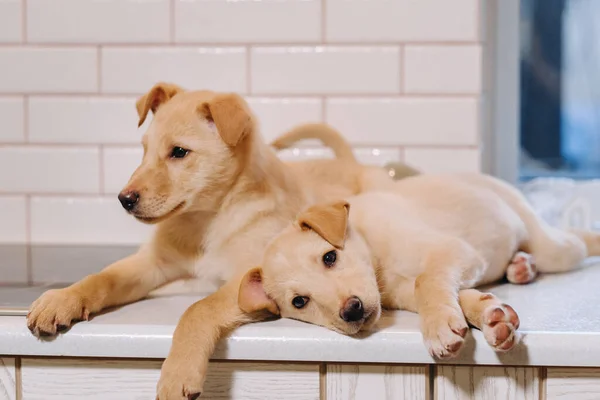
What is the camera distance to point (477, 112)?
1439mm

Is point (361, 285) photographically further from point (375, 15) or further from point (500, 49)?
point (500, 49)

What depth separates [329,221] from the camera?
0.93 metres

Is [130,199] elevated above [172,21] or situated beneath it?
situated beneath

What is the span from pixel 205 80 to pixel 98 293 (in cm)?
62

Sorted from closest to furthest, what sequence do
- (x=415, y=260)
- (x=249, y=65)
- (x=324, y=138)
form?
(x=415, y=260) < (x=324, y=138) < (x=249, y=65)

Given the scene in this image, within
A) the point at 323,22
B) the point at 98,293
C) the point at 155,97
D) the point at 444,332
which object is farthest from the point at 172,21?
the point at 444,332

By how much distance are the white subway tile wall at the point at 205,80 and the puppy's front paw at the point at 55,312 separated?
59 centimetres

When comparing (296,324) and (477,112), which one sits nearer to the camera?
(296,324)

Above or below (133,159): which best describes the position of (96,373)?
below

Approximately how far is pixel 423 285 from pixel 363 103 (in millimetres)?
608

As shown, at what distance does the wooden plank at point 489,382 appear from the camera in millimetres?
841

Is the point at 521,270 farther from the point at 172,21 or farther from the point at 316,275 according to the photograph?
the point at 172,21

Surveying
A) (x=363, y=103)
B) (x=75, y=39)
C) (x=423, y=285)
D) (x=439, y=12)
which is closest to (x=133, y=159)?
Result: (x=75, y=39)

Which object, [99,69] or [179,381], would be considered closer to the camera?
[179,381]
